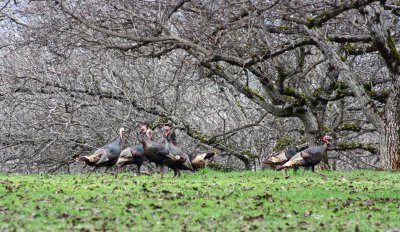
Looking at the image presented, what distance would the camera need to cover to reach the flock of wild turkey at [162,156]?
64.2 ft

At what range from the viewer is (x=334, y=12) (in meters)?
18.5

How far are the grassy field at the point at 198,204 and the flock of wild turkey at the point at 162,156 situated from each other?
0.63 m

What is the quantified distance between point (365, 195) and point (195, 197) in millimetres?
3298

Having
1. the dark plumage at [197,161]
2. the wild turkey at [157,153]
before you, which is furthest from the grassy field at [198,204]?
the dark plumage at [197,161]

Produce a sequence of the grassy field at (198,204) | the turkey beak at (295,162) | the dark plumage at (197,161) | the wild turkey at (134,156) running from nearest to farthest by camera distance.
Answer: the grassy field at (198,204) → the wild turkey at (134,156) → the turkey beak at (295,162) → the dark plumage at (197,161)

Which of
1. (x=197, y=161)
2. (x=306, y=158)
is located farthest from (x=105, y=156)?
(x=306, y=158)

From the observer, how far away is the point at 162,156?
1958 centimetres

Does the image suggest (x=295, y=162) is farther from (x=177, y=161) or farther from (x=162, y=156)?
(x=162, y=156)

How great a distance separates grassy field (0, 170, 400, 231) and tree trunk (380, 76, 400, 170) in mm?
4057

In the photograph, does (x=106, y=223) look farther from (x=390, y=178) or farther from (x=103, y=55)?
(x=103, y=55)

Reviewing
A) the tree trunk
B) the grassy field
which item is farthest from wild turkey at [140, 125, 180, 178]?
the tree trunk

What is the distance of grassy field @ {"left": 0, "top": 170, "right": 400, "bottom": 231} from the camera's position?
37.0 ft

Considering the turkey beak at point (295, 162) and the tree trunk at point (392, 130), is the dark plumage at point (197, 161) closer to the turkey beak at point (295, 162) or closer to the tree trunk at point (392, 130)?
the turkey beak at point (295, 162)

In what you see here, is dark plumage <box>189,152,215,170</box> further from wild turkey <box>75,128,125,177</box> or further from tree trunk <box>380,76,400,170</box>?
tree trunk <box>380,76,400,170</box>
